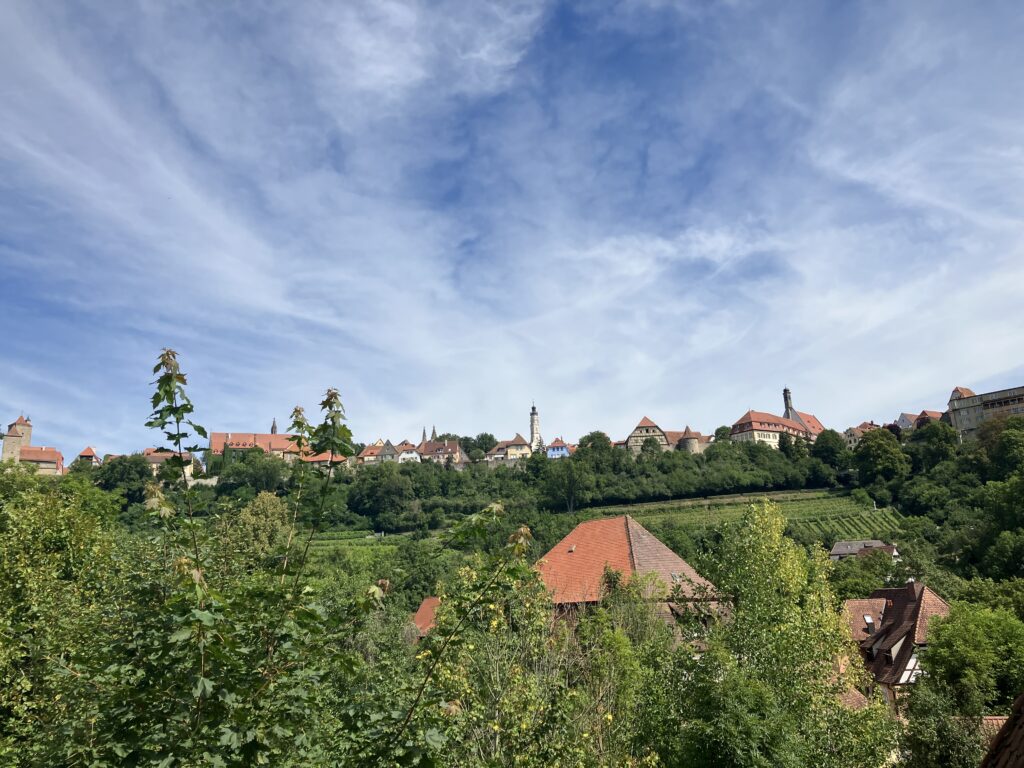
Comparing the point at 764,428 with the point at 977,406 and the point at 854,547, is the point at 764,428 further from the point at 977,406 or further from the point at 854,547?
the point at 854,547

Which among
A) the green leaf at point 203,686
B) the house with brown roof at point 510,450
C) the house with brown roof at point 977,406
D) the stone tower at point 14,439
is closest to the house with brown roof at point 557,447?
the house with brown roof at point 510,450

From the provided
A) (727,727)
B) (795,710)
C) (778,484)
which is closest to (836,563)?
(778,484)

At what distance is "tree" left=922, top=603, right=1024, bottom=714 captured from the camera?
23.7 m

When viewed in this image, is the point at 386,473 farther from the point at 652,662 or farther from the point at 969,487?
the point at 652,662

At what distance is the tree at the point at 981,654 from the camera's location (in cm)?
2367

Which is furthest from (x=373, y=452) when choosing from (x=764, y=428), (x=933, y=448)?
(x=933, y=448)

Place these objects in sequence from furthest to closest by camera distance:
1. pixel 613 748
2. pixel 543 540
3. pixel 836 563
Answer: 1. pixel 543 540
2. pixel 836 563
3. pixel 613 748

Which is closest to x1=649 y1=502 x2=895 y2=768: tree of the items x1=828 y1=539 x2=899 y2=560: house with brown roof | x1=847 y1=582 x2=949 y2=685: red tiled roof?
x1=847 y1=582 x2=949 y2=685: red tiled roof

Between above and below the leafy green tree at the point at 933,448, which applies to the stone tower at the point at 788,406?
above

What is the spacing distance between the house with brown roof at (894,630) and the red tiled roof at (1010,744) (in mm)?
29983

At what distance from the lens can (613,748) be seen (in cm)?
1148

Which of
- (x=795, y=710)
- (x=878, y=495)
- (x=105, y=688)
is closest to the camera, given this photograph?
(x=105, y=688)

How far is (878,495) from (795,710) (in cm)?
8169

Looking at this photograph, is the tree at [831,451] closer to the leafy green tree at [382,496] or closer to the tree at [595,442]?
the tree at [595,442]
